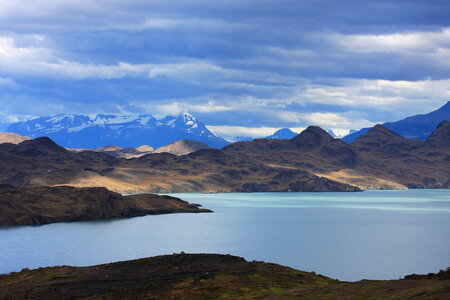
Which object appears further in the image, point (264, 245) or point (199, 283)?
point (264, 245)

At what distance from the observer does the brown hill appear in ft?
197

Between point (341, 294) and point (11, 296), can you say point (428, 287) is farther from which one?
point (11, 296)

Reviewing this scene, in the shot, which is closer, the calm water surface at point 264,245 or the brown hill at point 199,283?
the brown hill at point 199,283

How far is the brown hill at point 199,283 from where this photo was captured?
60156 mm

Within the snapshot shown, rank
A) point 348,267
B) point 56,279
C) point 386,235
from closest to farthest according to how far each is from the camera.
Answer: point 56,279 < point 348,267 < point 386,235

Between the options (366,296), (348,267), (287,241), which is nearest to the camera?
(366,296)

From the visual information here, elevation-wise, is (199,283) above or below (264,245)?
above

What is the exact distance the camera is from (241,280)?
71.4 meters

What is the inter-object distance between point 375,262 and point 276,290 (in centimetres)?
5539

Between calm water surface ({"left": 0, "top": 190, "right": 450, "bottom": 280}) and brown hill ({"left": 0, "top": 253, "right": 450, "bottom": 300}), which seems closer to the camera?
brown hill ({"left": 0, "top": 253, "right": 450, "bottom": 300})

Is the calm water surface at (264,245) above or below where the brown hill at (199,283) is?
below

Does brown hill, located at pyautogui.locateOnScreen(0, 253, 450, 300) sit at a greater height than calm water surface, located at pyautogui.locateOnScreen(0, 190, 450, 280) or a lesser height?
greater

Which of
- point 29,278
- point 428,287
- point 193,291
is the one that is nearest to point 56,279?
point 29,278

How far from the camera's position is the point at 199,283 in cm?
7044
